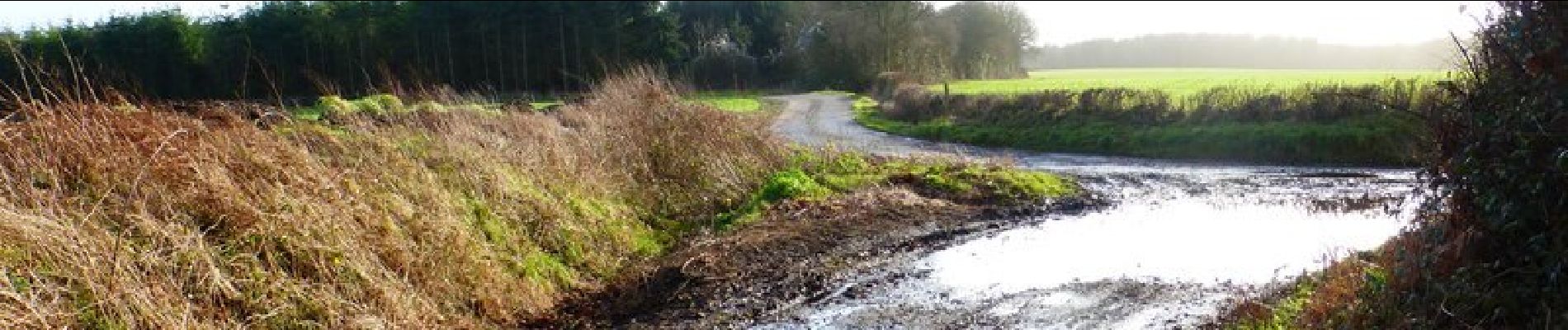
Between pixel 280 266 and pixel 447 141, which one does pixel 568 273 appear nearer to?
pixel 447 141

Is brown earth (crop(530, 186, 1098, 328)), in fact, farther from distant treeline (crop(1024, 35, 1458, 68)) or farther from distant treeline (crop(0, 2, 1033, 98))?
distant treeline (crop(1024, 35, 1458, 68))

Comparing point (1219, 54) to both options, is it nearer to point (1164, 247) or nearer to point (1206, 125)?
point (1206, 125)

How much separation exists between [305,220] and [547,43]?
5767cm

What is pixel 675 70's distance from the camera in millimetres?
65750

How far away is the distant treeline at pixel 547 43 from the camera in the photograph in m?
48.9

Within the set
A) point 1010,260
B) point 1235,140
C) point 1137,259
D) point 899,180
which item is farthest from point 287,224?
point 1235,140

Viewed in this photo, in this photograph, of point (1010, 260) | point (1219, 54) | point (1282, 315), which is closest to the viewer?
point (1282, 315)

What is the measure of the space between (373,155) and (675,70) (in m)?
56.6

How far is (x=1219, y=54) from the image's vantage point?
96.3 metres

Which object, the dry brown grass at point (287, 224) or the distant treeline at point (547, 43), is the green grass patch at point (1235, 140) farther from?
the distant treeline at point (547, 43)

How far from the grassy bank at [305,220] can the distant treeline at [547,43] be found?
3290 cm

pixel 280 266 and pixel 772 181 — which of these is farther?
pixel 772 181

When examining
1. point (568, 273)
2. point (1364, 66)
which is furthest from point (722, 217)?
point (1364, 66)

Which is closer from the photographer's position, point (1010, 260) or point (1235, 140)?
point (1010, 260)
